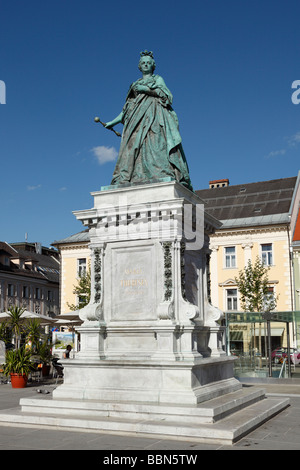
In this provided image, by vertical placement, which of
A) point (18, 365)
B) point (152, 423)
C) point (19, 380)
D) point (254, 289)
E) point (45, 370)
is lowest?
point (45, 370)

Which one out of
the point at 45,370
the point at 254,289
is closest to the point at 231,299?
the point at 254,289

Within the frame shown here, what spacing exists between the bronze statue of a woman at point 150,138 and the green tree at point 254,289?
25930 mm

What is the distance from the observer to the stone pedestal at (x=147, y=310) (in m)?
10.9

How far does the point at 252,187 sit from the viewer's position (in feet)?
168

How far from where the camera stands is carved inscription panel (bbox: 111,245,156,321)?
11789 millimetres

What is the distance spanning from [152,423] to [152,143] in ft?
21.8

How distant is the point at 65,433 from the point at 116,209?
493 cm

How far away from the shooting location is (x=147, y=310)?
11.8 m

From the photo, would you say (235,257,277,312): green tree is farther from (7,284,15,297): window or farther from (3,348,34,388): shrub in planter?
(7,284,15,297): window

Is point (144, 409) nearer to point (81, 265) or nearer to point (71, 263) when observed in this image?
point (81, 265)

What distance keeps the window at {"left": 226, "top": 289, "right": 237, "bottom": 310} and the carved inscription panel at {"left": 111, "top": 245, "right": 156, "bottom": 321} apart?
1300 inches

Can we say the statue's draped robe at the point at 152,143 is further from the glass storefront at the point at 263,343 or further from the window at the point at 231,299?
the window at the point at 231,299

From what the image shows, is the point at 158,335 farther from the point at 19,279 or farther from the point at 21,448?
the point at 19,279
